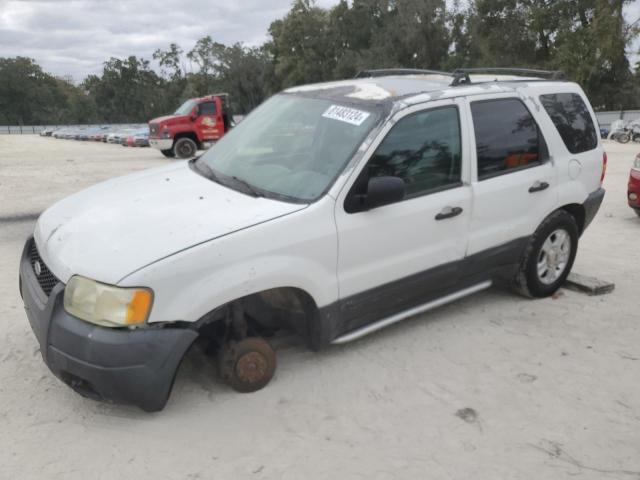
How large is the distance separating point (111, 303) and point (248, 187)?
111 centimetres

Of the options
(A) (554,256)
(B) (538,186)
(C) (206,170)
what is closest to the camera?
(C) (206,170)

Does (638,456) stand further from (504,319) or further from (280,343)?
(280,343)

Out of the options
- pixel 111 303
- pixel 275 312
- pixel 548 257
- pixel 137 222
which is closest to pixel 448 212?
pixel 275 312

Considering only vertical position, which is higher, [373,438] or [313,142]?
[313,142]

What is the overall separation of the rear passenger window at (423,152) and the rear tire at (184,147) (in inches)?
625

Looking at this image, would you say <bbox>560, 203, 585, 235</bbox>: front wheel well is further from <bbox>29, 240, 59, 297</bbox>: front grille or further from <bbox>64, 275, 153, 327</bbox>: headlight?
<bbox>29, 240, 59, 297</bbox>: front grille

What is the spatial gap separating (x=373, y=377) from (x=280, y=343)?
75 cm

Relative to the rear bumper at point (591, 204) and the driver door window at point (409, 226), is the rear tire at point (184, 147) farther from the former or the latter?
the driver door window at point (409, 226)

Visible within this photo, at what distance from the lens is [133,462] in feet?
8.91

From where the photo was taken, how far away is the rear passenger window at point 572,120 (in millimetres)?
4426

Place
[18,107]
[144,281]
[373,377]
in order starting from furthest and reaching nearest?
[18,107] → [373,377] → [144,281]

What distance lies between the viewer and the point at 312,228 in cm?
314

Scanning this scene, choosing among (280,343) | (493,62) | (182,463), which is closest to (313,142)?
(280,343)

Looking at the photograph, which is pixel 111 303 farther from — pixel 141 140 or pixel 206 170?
pixel 141 140
